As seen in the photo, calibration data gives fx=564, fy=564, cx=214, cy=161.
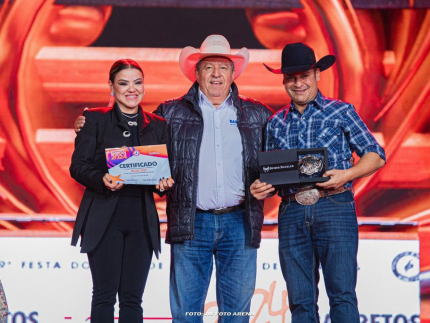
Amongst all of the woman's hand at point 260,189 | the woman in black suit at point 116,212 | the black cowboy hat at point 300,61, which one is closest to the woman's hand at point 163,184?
the woman in black suit at point 116,212

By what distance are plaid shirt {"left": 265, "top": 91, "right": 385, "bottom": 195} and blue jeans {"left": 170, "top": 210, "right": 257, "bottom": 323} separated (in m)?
0.39

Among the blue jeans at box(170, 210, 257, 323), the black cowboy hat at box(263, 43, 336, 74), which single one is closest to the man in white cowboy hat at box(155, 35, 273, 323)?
the blue jeans at box(170, 210, 257, 323)

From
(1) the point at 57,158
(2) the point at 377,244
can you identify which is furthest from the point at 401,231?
(1) the point at 57,158

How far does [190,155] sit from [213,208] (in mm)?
338

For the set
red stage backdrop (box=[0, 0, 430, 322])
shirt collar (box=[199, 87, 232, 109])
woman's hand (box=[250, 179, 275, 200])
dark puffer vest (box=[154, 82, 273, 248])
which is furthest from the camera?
red stage backdrop (box=[0, 0, 430, 322])

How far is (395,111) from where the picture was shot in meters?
4.62

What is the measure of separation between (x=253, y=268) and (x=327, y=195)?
69 centimetres

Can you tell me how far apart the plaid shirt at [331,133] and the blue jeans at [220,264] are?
1.28 ft

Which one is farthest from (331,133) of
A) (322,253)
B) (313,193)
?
(322,253)

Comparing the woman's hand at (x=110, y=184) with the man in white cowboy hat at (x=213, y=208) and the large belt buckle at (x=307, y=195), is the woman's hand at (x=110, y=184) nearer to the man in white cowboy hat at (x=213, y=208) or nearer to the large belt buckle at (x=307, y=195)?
the man in white cowboy hat at (x=213, y=208)

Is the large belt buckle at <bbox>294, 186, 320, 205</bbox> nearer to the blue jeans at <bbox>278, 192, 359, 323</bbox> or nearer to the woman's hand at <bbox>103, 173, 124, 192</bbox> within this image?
the blue jeans at <bbox>278, 192, 359, 323</bbox>

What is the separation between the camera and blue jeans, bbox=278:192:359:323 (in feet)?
9.64

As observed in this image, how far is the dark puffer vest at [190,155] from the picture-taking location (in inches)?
128

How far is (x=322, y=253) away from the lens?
3.02 m
